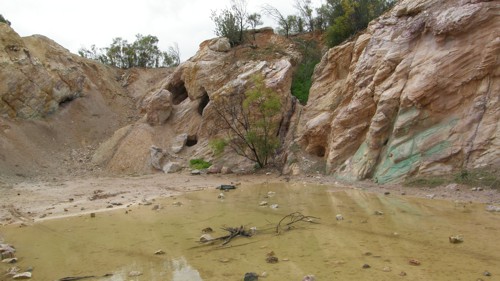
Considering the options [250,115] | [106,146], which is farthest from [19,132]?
[250,115]

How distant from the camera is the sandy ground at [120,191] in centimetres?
1031

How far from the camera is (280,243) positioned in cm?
663

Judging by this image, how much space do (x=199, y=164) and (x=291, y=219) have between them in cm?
1281

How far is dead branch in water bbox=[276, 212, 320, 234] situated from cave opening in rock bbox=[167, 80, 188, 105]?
2068cm

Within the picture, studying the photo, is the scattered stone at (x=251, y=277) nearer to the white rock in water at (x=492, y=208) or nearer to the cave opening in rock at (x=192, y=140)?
the white rock in water at (x=492, y=208)

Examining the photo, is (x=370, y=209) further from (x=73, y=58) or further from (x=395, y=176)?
(x=73, y=58)

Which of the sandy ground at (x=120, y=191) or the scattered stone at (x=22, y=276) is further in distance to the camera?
the sandy ground at (x=120, y=191)

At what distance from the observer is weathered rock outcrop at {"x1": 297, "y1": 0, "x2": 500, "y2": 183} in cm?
1151

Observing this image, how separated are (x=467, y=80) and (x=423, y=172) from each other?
3.13 m

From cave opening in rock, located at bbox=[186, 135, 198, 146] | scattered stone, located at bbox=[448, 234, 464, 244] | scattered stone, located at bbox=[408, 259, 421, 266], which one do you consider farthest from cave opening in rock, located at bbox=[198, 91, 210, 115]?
scattered stone, located at bbox=[408, 259, 421, 266]

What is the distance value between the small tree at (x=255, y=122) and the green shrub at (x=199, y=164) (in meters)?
1.56

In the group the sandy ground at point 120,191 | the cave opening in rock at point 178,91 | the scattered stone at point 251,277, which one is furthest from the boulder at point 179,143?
the scattered stone at point 251,277

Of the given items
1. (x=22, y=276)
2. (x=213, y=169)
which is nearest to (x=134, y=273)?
(x=22, y=276)

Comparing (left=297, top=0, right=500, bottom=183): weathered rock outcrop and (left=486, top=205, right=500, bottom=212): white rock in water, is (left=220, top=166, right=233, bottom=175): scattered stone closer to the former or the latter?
(left=297, top=0, right=500, bottom=183): weathered rock outcrop
